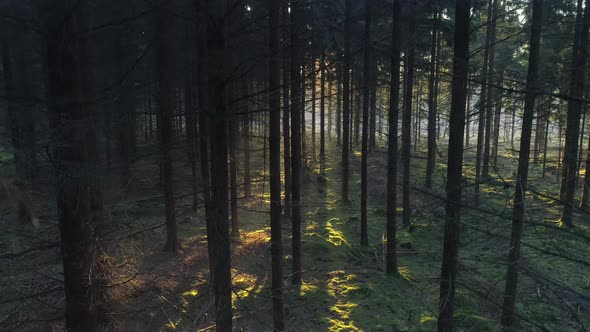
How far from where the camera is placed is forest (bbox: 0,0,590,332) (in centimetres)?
583

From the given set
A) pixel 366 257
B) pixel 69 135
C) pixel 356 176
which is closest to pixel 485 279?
pixel 366 257

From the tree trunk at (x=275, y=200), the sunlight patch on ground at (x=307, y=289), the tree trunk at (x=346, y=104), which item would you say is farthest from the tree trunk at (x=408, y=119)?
the tree trunk at (x=275, y=200)

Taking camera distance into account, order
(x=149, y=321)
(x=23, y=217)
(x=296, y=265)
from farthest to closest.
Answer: (x=296, y=265), (x=149, y=321), (x=23, y=217)

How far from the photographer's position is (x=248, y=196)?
33.7ft

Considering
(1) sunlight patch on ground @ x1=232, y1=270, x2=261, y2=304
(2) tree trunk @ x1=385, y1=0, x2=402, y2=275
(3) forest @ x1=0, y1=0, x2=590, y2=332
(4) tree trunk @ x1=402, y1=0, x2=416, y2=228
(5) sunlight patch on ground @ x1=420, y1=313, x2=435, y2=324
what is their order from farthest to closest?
1. (4) tree trunk @ x1=402, y1=0, x2=416, y2=228
2. (2) tree trunk @ x1=385, y1=0, x2=402, y2=275
3. (1) sunlight patch on ground @ x1=232, y1=270, x2=261, y2=304
4. (5) sunlight patch on ground @ x1=420, y1=313, x2=435, y2=324
5. (3) forest @ x1=0, y1=0, x2=590, y2=332

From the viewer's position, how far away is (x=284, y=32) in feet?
37.8

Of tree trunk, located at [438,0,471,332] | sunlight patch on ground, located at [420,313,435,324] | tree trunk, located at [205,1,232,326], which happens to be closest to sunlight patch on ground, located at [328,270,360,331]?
sunlight patch on ground, located at [420,313,435,324]

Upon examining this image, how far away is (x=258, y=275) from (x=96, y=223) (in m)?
7.58

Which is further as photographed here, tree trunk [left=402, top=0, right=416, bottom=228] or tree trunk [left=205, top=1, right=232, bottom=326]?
tree trunk [left=402, top=0, right=416, bottom=228]

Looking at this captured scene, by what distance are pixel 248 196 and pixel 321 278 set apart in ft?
16.2

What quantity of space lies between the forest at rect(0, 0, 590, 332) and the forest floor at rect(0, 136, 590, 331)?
0.10m

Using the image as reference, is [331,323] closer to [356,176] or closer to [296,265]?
[296,265]

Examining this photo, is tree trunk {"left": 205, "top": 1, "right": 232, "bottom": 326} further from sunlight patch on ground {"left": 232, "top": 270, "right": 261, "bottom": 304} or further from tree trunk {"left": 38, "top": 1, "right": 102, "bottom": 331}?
sunlight patch on ground {"left": 232, "top": 270, "right": 261, "bottom": 304}

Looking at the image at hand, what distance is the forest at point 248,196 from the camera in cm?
583
